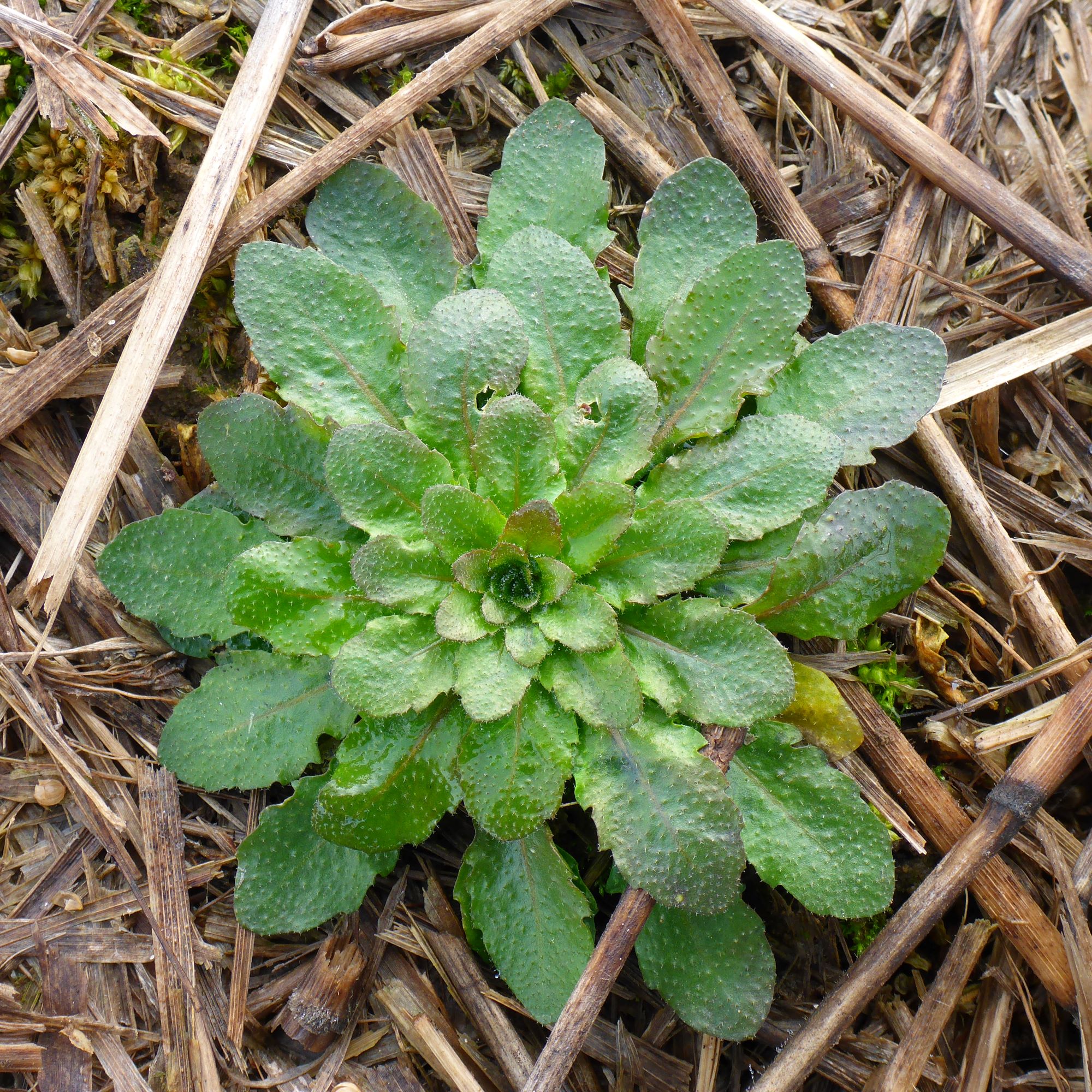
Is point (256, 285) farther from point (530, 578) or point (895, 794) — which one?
point (895, 794)

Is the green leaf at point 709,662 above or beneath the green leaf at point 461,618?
beneath

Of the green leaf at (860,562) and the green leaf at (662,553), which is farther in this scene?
the green leaf at (860,562)

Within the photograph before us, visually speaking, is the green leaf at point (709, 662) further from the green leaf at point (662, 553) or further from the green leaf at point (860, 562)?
the green leaf at point (860, 562)

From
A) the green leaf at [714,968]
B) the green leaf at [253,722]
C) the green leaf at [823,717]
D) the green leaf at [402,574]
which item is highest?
the green leaf at [402,574]

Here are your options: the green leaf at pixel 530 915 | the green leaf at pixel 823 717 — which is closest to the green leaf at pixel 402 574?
the green leaf at pixel 530 915

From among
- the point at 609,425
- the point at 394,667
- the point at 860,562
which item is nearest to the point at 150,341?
the point at 394,667

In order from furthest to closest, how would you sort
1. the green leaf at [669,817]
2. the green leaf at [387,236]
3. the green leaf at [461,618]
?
the green leaf at [387,236] → the green leaf at [461,618] → the green leaf at [669,817]

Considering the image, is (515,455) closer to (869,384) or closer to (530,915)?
(869,384)
